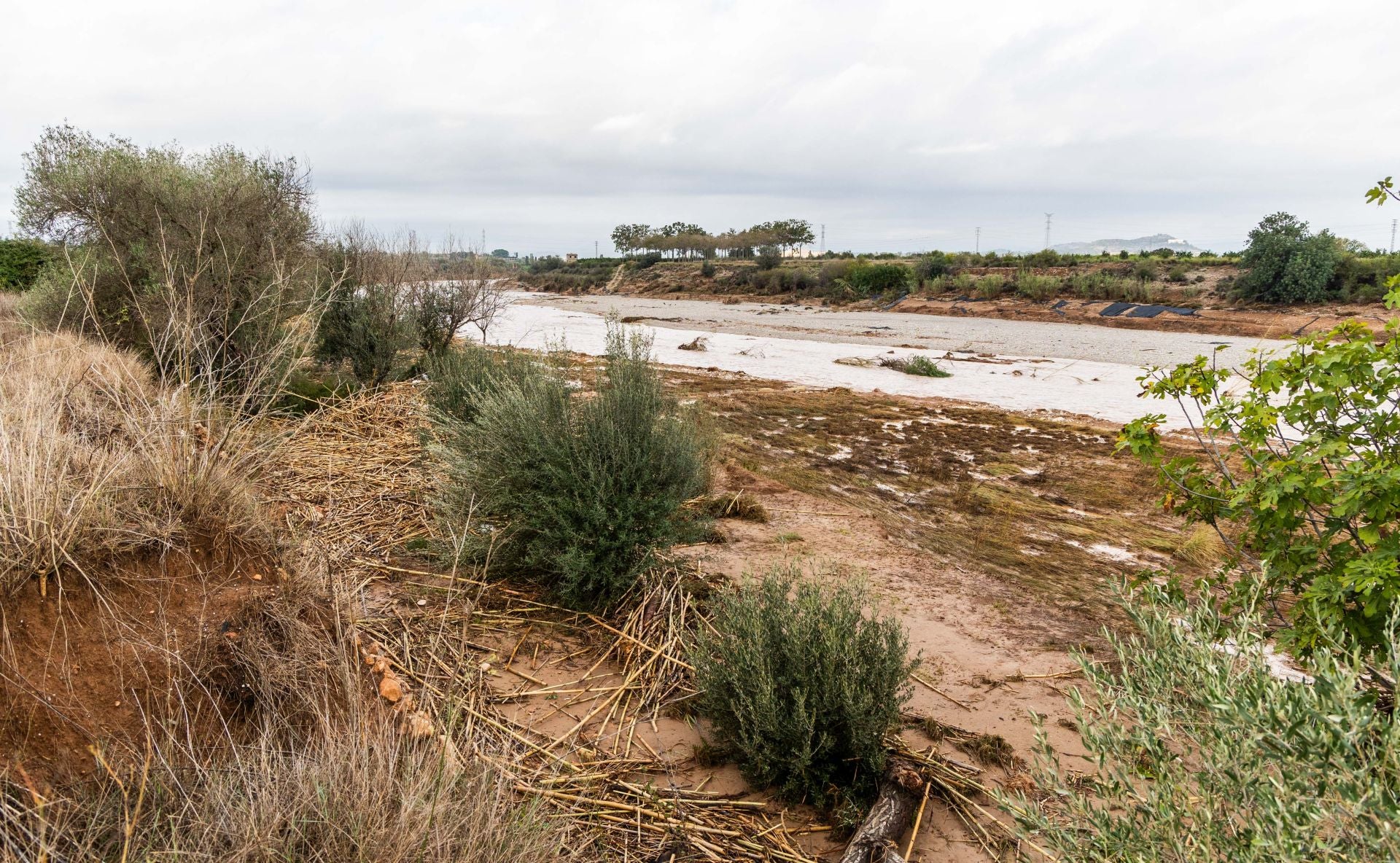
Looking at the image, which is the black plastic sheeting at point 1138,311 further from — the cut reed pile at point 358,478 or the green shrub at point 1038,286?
the cut reed pile at point 358,478

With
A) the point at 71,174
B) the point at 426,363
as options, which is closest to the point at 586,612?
the point at 426,363

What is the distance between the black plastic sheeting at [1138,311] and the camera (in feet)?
101

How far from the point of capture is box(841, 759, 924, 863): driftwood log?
2.56 meters

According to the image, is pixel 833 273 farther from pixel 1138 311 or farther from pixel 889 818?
pixel 889 818

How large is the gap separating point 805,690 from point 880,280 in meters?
44.5

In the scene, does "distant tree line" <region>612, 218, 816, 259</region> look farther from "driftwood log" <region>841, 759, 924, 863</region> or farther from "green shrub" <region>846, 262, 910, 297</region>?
"driftwood log" <region>841, 759, 924, 863</region>

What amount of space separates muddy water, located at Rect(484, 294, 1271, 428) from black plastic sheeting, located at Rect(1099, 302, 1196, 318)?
259cm

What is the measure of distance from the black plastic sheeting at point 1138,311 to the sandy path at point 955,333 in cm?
184

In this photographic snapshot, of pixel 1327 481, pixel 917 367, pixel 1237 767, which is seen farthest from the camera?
pixel 917 367

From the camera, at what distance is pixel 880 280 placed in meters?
45.1

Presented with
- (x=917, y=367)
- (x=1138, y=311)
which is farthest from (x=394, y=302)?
(x=1138, y=311)

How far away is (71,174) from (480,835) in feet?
45.5

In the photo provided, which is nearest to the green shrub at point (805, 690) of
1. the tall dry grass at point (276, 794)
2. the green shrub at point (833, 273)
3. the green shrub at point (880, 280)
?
the tall dry grass at point (276, 794)

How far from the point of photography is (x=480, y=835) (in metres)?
1.91
